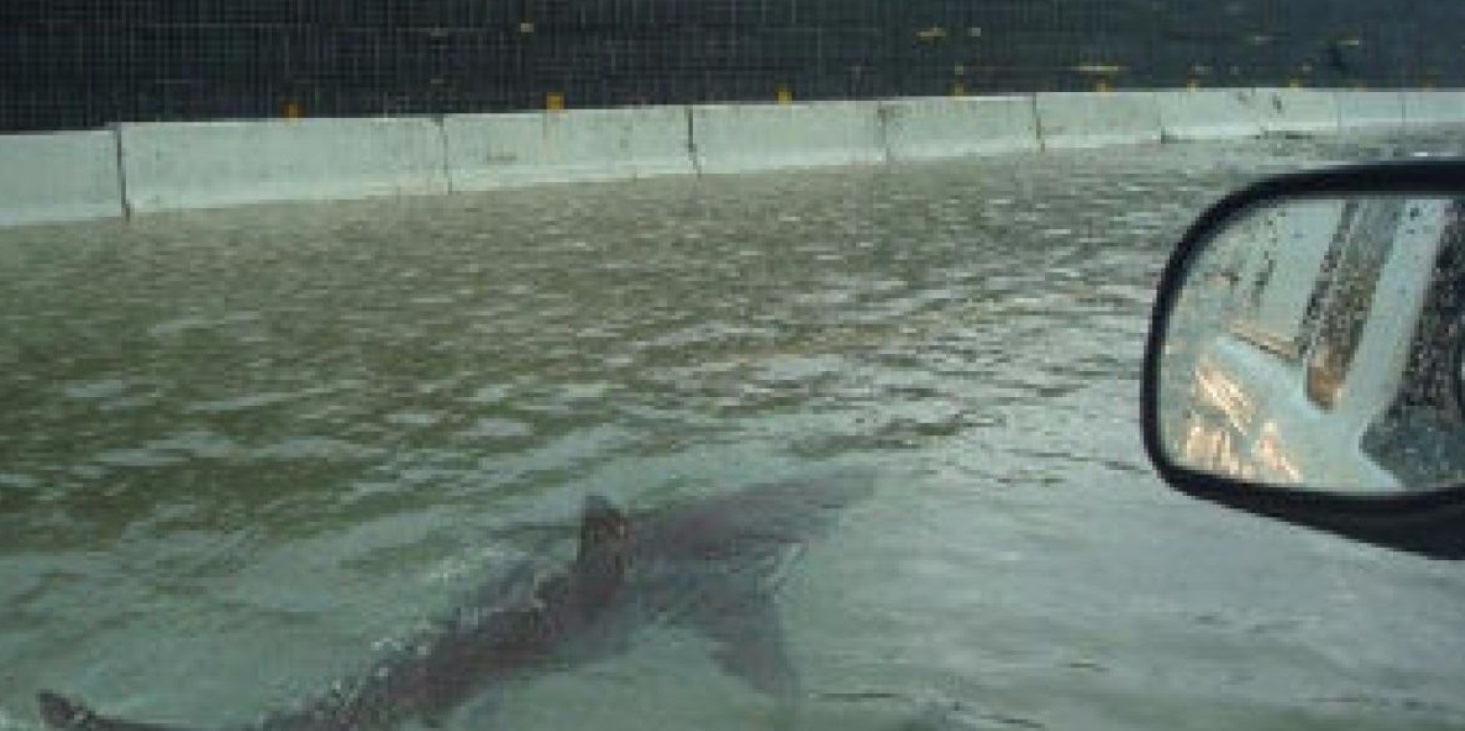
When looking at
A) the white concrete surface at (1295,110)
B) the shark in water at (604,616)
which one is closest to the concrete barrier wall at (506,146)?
the white concrete surface at (1295,110)

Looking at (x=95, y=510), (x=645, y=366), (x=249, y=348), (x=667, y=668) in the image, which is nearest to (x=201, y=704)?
(x=667, y=668)

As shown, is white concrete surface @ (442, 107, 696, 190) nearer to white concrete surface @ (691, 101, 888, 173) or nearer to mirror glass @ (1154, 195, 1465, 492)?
white concrete surface @ (691, 101, 888, 173)

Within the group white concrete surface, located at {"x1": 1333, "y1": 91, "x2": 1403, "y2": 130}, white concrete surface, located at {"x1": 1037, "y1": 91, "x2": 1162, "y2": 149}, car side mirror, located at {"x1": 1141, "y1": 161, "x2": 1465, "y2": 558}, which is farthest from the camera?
white concrete surface, located at {"x1": 1333, "y1": 91, "x2": 1403, "y2": 130}

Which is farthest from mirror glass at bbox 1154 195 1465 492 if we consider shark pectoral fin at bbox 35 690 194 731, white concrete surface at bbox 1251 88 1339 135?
white concrete surface at bbox 1251 88 1339 135

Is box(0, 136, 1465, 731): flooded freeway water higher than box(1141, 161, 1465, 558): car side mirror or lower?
lower

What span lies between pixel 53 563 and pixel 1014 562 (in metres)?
3.04

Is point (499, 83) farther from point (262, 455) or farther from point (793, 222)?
point (262, 455)

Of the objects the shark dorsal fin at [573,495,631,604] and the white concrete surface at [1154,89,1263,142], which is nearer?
the shark dorsal fin at [573,495,631,604]

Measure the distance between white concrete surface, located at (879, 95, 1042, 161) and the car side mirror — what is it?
939 inches

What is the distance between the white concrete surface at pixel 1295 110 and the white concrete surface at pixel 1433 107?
3.89 meters

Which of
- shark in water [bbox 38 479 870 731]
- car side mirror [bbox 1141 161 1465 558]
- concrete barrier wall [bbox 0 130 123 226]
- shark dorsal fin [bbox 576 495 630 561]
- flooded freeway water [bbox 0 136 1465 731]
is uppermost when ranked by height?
car side mirror [bbox 1141 161 1465 558]

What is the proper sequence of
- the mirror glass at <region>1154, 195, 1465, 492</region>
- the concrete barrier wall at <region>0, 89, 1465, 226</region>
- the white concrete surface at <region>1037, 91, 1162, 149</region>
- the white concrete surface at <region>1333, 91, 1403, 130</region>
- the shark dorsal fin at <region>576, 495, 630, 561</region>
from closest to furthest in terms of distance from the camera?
1. the mirror glass at <region>1154, 195, 1465, 492</region>
2. the shark dorsal fin at <region>576, 495, 630, 561</region>
3. the concrete barrier wall at <region>0, 89, 1465, 226</region>
4. the white concrete surface at <region>1037, 91, 1162, 149</region>
5. the white concrete surface at <region>1333, 91, 1403, 130</region>

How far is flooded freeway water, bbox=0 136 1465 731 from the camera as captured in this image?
4727mm

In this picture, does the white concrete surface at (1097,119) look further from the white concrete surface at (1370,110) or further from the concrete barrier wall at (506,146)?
the white concrete surface at (1370,110)
